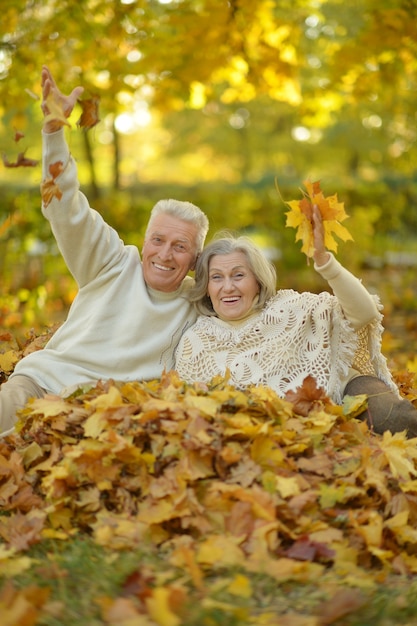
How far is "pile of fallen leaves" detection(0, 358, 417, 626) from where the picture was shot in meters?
2.55

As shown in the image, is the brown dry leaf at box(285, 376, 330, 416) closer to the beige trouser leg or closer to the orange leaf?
the beige trouser leg

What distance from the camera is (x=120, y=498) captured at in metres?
2.84

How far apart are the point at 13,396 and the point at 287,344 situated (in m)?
1.25

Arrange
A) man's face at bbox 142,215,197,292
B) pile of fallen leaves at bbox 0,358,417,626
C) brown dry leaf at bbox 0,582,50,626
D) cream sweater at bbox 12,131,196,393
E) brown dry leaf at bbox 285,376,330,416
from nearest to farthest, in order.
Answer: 1. brown dry leaf at bbox 0,582,50,626
2. pile of fallen leaves at bbox 0,358,417,626
3. brown dry leaf at bbox 285,376,330,416
4. cream sweater at bbox 12,131,196,393
5. man's face at bbox 142,215,197,292

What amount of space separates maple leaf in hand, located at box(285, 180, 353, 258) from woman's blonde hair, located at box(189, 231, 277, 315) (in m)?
0.27

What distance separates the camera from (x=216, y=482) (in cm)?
275

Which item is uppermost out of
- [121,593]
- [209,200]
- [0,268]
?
[209,200]

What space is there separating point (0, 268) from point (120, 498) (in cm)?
574

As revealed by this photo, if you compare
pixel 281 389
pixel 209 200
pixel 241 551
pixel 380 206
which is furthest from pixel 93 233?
pixel 380 206

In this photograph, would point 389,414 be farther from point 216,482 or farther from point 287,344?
point 216,482

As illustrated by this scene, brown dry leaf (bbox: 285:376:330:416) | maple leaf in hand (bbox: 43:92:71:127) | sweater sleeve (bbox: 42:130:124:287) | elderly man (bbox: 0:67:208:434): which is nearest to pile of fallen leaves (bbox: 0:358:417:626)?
brown dry leaf (bbox: 285:376:330:416)

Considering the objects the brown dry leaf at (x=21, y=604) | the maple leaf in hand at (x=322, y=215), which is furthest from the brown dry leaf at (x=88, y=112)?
the brown dry leaf at (x=21, y=604)

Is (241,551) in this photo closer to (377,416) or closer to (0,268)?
(377,416)

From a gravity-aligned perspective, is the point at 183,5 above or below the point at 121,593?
above
